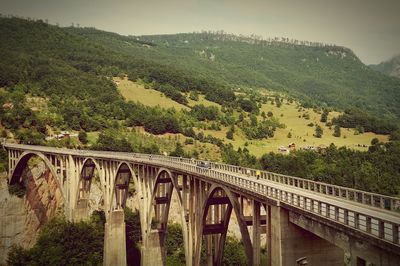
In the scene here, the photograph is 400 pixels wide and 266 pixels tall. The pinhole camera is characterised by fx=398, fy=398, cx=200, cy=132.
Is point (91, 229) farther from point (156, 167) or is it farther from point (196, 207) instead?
point (196, 207)

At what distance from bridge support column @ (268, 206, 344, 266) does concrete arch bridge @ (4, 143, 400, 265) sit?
56mm

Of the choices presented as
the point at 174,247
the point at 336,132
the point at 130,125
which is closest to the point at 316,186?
the point at 174,247

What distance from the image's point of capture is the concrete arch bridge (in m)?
18.7

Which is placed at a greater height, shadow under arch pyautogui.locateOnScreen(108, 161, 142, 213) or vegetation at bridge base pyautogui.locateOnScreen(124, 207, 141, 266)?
shadow under arch pyautogui.locateOnScreen(108, 161, 142, 213)

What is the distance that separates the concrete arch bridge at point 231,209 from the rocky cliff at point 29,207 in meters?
2.95

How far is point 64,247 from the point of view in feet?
211

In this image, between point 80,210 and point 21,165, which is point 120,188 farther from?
point 21,165

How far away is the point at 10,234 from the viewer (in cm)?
6794

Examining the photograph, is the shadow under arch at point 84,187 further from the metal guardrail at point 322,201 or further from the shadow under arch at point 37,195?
the metal guardrail at point 322,201

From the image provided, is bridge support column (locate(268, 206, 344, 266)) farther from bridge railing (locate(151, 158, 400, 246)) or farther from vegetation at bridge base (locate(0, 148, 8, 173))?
vegetation at bridge base (locate(0, 148, 8, 173))

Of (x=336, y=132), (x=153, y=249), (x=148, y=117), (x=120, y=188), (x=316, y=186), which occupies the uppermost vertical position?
(x=148, y=117)

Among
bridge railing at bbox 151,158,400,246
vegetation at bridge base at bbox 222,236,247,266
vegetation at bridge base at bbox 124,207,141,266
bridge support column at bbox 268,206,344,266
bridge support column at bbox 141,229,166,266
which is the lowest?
vegetation at bridge base at bbox 222,236,247,266

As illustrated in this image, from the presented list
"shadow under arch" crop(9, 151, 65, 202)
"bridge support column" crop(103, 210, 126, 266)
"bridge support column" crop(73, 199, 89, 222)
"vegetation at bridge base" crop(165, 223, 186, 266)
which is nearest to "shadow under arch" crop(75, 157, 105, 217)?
"bridge support column" crop(73, 199, 89, 222)

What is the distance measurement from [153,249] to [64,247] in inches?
803
